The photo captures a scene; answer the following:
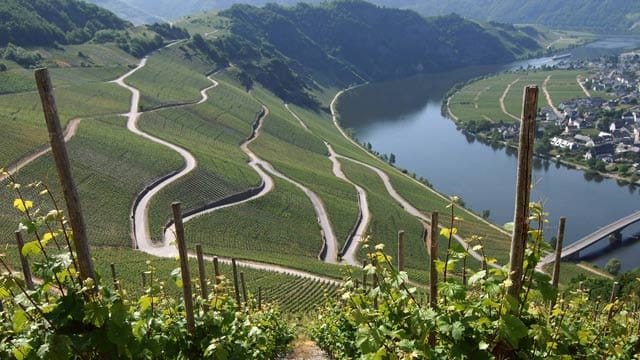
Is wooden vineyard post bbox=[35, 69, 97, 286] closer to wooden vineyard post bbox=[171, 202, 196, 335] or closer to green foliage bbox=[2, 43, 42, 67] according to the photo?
wooden vineyard post bbox=[171, 202, 196, 335]

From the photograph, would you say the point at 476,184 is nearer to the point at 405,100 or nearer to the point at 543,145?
the point at 543,145

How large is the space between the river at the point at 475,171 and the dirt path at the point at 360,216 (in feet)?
54.9

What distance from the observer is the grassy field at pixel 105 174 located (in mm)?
36531

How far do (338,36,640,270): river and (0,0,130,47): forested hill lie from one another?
222 ft

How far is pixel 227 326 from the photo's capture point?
5.19 m

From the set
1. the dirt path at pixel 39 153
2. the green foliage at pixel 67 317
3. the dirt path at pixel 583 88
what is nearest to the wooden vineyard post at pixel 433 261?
the green foliage at pixel 67 317

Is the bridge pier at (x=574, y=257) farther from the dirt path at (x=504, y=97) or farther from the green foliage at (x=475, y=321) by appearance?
the dirt path at (x=504, y=97)

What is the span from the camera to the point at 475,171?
85812 millimetres

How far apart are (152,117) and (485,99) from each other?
4029 inches

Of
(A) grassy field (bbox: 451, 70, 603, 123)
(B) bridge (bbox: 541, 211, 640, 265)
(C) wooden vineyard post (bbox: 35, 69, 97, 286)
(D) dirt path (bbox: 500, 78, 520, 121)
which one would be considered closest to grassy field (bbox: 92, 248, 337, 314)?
(C) wooden vineyard post (bbox: 35, 69, 97, 286)

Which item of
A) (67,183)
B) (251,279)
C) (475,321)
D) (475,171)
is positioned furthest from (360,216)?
(67,183)

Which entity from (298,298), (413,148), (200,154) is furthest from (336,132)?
(298,298)

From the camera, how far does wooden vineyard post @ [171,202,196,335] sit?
183 inches

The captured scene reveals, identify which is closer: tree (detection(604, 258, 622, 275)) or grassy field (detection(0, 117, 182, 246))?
grassy field (detection(0, 117, 182, 246))
